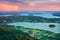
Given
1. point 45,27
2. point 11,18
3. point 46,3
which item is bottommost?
point 45,27

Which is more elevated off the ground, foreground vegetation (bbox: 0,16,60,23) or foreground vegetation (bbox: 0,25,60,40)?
foreground vegetation (bbox: 0,16,60,23)

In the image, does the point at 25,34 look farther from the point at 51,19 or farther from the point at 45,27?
the point at 51,19

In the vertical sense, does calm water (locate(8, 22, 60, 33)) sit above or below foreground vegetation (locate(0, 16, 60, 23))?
below

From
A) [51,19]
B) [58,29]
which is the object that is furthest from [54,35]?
[51,19]

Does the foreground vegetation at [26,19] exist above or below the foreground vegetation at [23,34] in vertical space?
above

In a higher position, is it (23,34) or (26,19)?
(26,19)

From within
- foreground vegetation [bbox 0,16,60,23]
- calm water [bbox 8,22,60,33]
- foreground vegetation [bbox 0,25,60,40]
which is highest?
foreground vegetation [bbox 0,16,60,23]

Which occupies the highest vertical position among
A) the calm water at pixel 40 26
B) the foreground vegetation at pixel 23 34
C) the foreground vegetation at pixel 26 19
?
the foreground vegetation at pixel 26 19

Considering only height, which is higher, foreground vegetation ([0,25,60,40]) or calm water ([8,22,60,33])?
calm water ([8,22,60,33])
